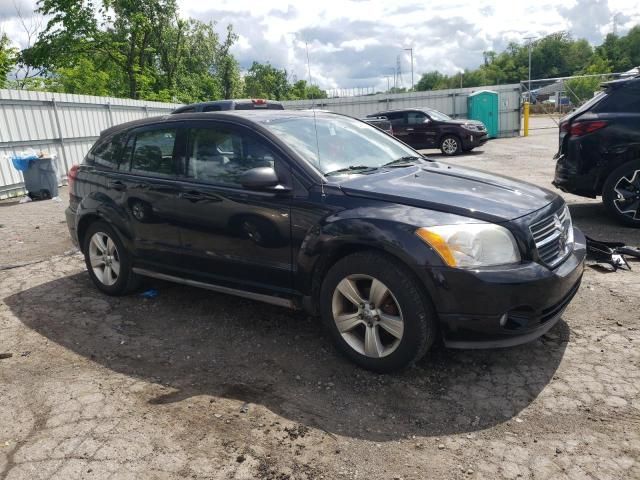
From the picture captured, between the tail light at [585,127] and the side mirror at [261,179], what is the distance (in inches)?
179

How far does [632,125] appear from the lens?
611 cm

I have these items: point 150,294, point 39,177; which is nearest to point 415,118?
point 39,177

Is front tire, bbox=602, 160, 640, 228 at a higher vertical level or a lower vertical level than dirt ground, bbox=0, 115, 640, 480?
higher

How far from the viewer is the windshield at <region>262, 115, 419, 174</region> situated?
3738 mm

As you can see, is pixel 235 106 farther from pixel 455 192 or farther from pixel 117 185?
pixel 455 192

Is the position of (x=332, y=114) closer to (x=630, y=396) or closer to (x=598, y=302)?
(x=598, y=302)

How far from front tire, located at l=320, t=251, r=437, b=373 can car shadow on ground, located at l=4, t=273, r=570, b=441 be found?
170mm

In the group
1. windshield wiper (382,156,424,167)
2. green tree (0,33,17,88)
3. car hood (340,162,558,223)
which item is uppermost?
green tree (0,33,17,88)

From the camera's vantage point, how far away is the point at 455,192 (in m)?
3.36

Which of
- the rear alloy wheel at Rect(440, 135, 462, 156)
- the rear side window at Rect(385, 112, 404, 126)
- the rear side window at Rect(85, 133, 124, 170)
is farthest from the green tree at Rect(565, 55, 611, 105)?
the rear side window at Rect(85, 133, 124, 170)

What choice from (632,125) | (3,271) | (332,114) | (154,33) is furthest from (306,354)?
(154,33)

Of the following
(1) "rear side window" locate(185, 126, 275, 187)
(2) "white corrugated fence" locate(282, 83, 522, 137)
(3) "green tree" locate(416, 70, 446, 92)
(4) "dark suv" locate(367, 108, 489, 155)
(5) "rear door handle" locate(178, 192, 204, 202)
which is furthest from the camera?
(3) "green tree" locate(416, 70, 446, 92)

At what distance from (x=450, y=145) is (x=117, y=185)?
14.0 meters

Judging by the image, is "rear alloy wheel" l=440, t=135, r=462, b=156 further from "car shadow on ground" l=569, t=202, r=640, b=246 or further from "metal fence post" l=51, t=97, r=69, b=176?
"metal fence post" l=51, t=97, r=69, b=176
